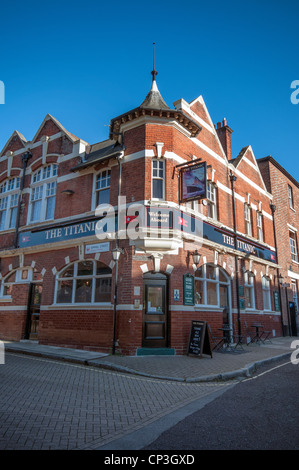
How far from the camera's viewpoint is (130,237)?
38.6ft

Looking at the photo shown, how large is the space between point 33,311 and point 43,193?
5.90 metres

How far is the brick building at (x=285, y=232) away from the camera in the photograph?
20688mm

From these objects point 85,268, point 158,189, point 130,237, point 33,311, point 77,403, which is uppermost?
point 158,189

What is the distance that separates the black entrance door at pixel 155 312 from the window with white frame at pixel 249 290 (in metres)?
6.87

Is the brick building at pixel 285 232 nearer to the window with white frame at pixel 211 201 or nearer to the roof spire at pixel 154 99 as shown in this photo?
the window with white frame at pixel 211 201

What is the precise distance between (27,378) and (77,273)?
6112mm

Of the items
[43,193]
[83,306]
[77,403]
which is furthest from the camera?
[43,193]

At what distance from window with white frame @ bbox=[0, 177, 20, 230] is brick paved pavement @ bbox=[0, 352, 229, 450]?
9896 mm

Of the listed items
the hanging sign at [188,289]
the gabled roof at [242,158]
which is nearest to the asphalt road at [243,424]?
the hanging sign at [188,289]

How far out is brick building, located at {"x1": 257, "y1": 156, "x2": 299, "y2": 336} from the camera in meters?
20.7

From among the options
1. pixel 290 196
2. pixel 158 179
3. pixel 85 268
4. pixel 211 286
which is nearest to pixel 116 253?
pixel 85 268

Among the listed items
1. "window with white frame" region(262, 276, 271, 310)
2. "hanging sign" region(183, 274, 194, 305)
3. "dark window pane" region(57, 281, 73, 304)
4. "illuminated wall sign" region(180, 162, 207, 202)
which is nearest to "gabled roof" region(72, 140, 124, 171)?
"illuminated wall sign" region(180, 162, 207, 202)

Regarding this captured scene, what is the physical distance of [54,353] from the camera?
10773 mm

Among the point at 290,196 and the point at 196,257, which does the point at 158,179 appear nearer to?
the point at 196,257
